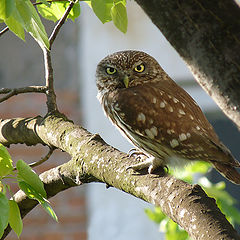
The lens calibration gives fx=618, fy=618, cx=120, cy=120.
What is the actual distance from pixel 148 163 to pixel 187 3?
0.63 meters

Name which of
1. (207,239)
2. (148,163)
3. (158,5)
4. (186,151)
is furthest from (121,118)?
(158,5)

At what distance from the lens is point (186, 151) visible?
56.7 inches

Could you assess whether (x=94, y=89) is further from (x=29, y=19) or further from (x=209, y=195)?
(x=29, y=19)

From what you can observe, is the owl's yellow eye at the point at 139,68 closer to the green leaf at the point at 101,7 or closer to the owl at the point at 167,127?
the owl at the point at 167,127

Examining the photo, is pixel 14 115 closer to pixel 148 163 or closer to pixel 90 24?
pixel 90 24

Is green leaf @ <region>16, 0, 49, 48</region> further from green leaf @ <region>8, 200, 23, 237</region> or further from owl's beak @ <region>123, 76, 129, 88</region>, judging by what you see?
owl's beak @ <region>123, 76, 129, 88</region>

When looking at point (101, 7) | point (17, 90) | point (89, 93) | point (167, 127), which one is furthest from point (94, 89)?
point (101, 7)

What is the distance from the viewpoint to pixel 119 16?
1068mm

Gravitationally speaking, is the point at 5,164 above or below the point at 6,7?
below

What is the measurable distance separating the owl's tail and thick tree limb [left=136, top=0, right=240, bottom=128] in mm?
752

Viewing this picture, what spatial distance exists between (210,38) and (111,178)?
53cm

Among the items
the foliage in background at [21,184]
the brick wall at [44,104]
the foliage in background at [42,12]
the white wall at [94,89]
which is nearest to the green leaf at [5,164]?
the foliage in background at [21,184]

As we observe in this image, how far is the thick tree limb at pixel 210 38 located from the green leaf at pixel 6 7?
0.20m

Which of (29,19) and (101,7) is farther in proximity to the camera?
(101,7)
